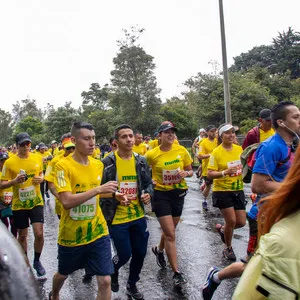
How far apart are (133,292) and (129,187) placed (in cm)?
123

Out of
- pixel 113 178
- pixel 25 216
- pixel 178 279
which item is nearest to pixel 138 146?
pixel 25 216

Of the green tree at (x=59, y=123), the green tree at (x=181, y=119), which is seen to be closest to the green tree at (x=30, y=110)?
the green tree at (x=59, y=123)

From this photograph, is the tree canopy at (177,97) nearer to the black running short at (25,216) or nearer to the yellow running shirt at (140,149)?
the yellow running shirt at (140,149)

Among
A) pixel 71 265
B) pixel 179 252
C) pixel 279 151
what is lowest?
pixel 179 252

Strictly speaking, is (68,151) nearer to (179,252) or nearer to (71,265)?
(179,252)

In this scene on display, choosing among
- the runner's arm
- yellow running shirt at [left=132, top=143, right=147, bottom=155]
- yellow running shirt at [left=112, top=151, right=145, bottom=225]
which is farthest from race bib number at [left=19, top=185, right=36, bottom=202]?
yellow running shirt at [left=132, top=143, right=147, bottom=155]

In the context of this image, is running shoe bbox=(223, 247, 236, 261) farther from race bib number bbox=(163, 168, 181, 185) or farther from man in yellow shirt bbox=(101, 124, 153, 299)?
man in yellow shirt bbox=(101, 124, 153, 299)

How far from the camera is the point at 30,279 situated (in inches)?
30.6

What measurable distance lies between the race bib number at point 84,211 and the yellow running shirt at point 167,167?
1704 millimetres

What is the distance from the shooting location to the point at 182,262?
6.15 metres

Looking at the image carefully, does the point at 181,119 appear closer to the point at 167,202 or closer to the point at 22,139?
the point at 22,139

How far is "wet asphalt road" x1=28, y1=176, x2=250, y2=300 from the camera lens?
5.03 meters

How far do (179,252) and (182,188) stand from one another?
1483 millimetres

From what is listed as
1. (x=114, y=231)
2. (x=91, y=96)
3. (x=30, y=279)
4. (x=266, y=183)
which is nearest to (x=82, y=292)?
(x=114, y=231)
